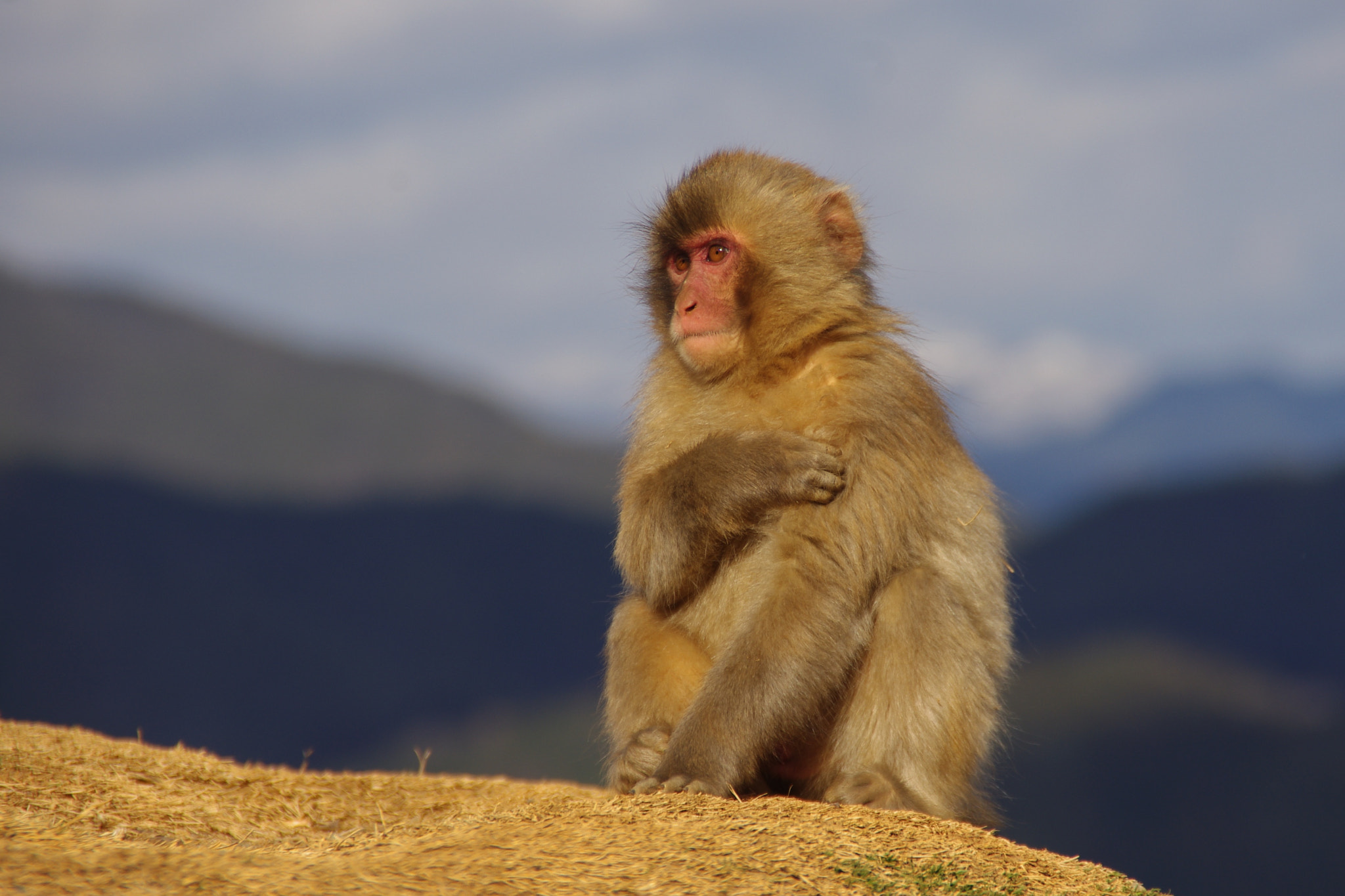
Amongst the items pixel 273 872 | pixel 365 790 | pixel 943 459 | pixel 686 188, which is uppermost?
pixel 686 188

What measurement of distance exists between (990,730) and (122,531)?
69.4 feet

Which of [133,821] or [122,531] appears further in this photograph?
[122,531]

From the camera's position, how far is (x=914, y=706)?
4520 mm

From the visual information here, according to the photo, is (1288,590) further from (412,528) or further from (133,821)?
(133,821)

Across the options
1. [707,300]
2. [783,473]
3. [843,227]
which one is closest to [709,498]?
[783,473]

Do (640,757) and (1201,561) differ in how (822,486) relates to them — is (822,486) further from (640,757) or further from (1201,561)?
(1201,561)

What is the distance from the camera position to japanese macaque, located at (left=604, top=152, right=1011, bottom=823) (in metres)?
4.47

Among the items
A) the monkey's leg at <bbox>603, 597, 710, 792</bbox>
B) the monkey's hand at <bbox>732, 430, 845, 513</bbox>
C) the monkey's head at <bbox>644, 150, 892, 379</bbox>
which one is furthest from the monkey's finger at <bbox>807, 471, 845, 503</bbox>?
the monkey's leg at <bbox>603, 597, 710, 792</bbox>

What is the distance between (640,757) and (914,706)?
39.6 inches

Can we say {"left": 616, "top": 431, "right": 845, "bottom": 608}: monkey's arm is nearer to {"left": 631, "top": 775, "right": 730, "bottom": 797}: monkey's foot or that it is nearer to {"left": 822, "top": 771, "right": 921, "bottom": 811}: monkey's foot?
{"left": 631, "top": 775, "right": 730, "bottom": 797}: monkey's foot

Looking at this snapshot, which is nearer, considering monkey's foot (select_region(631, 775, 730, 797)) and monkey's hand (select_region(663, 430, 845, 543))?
monkey's foot (select_region(631, 775, 730, 797))

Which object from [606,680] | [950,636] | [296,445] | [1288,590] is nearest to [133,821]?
[606,680]

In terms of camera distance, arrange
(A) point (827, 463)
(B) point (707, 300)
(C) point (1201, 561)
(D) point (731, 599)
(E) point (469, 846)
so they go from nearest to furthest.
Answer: (E) point (469, 846), (A) point (827, 463), (D) point (731, 599), (B) point (707, 300), (C) point (1201, 561)

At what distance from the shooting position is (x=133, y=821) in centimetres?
447
